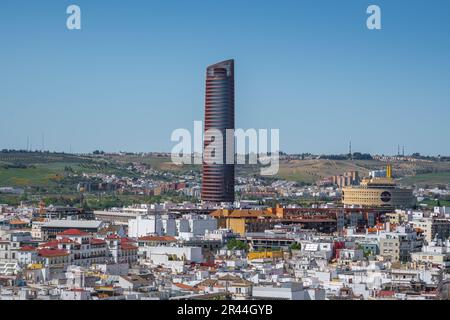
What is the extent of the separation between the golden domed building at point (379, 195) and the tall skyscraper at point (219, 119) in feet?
11.8

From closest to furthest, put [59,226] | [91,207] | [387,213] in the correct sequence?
[59,226], [387,213], [91,207]

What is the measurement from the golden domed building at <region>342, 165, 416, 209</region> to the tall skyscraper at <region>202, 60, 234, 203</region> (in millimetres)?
3606

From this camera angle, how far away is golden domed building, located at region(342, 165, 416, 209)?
37438 millimetres

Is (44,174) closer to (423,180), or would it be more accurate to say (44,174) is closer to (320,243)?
(423,180)

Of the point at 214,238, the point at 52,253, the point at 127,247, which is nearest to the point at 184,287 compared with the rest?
the point at 52,253

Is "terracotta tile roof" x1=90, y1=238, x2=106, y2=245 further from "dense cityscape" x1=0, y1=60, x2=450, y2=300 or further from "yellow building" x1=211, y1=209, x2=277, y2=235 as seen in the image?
"yellow building" x1=211, y1=209, x2=277, y2=235

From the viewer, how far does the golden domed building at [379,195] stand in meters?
37.4

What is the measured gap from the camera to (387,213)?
1289 inches

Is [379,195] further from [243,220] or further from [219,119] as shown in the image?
[243,220]

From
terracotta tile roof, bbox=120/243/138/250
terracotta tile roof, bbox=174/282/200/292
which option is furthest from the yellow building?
terracotta tile roof, bbox=174/282/200/292

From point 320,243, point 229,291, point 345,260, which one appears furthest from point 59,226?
point 229,291

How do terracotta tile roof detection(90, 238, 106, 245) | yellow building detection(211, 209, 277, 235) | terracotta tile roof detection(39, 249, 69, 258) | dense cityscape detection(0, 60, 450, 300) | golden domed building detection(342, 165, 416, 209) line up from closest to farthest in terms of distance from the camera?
dense cityscape detection(0, 60, 450, 300) → terracotta tile roof detection(39, 249, 69, 258) → terracotta tile roof detection(90, 238, 106, 245) → yellow building detection(211, 209, 277, 235) → golden domed building detection(342, 165, 416, 209)

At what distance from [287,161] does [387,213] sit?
3123 centimetres
